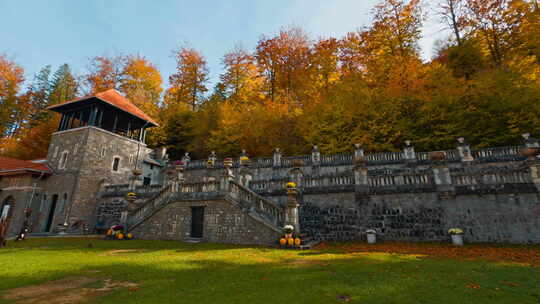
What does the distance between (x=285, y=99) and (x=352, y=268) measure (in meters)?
28.4

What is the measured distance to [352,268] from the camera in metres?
7.29

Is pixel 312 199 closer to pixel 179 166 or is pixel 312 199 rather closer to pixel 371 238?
pixel 371 238

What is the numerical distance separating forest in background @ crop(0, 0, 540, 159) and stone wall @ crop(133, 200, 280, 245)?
A: 14426 mm

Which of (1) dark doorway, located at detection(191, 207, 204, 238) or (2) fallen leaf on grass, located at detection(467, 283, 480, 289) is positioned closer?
(2) fallen leaf on grass, located at detection(467, 283, 480, 289)

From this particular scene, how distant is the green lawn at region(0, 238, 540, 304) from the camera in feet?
16.3

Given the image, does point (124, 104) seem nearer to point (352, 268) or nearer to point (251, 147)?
point (251, 147)

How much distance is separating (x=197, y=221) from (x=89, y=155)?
17.0 meters

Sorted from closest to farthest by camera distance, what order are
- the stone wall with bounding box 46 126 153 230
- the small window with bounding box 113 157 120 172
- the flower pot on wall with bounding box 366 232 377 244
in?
the flower pot on wall with bounding box 366 232 377 244
the stone wall with bounding box 46 126 153 230
the small window with bounding box 113 157 120 172

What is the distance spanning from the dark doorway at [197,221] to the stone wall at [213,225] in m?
0.23

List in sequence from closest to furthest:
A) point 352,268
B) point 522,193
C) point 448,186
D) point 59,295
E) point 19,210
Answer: point 59,295
point 352,268
point 522,193
point 448,186
point 19,210

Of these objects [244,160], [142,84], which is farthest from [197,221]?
[142,84]

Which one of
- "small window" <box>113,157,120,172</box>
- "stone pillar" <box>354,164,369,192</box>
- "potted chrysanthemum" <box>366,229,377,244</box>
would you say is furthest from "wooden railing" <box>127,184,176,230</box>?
"small window" <box>113,157,120,172</box>

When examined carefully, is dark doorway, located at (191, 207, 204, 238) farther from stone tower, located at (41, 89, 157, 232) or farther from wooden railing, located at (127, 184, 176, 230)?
stone tower, located at (41, 89, 157, 232)

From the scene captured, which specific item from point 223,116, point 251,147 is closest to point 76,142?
point 223,116
